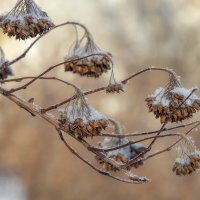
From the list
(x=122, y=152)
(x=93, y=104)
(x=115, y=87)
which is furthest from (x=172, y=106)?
(x=93, y=104)

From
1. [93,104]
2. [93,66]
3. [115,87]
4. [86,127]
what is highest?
[93,104]

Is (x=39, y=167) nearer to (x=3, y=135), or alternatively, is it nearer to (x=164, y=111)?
(x=3, y=135)

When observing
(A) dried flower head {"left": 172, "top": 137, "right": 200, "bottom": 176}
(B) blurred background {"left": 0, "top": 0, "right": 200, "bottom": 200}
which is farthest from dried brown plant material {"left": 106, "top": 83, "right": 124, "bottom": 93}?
(B) blurred background {"left": 0, "top": 0, "right": 200, "bottom": 200}

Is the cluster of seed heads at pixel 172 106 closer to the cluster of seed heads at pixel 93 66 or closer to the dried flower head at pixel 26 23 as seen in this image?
the cluster of seed heads at pixel 93 66

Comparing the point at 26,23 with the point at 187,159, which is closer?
the point at 26,23

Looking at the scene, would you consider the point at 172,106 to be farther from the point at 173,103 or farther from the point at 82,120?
the point at 82,120

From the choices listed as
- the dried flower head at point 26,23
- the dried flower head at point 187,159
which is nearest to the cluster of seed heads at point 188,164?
the dried flower head at point 187,159
